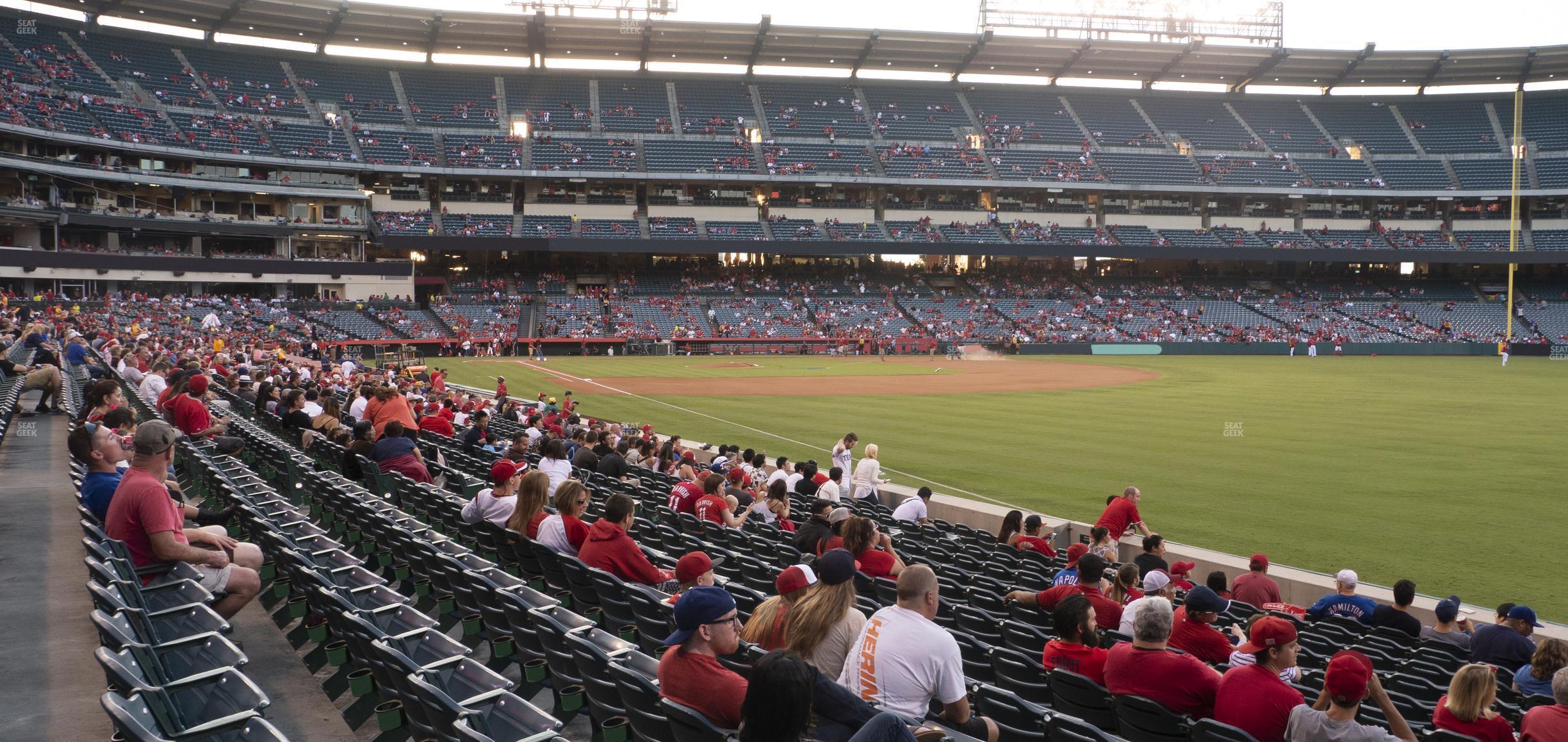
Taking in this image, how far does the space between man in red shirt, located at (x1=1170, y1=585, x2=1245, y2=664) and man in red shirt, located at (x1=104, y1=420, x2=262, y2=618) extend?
6.38 meters

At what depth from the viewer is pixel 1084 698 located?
6113 millimetres

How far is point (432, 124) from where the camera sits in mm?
79062

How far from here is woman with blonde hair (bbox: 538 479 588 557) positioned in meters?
8.23

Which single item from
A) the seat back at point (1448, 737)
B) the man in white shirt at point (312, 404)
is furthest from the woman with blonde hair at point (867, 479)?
the seat back at point (1448, 737)

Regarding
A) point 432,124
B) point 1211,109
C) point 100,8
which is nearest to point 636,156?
point 432,124

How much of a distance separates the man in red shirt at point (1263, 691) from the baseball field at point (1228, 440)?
884 centimetres

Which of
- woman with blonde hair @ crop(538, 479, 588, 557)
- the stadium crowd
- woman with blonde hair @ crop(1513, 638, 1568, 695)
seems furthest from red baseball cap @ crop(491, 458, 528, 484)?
woman with blonde hair @ crop(1513, 638, 1568, 695)

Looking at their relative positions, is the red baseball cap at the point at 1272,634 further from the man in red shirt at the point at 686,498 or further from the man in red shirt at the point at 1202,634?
the man in red shirt at the point at 686,498

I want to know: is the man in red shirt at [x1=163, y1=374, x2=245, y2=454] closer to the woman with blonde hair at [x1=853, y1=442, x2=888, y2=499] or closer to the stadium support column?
the woman with blonde hair at [x1=853, y1=442, x2=888, y2=499]

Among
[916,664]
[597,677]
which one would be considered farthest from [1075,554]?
[597,677]

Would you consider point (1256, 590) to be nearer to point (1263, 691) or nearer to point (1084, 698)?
point (1084, 698)

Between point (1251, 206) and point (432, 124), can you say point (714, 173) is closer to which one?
point (432, 124)

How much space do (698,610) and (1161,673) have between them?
272 centimetres

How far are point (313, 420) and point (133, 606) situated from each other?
10.6 metres
